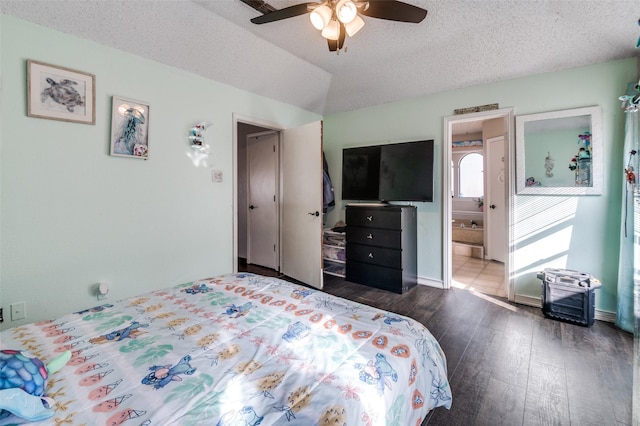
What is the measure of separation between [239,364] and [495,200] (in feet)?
15.8

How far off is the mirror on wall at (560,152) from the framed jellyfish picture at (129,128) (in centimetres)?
352

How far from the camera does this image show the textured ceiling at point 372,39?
83.0 inches

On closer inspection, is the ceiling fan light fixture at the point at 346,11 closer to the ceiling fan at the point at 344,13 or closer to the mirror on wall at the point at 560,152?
the ceiling fan at the point at 344,13

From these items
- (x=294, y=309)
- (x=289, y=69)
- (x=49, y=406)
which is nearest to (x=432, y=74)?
(x=289, y=69)

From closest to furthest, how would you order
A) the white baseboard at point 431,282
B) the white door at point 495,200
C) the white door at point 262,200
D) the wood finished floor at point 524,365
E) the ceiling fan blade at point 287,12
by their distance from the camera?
the wood finished floor at point 524,365 < the ceiling fan blade at point 287,12 < the white baseboard at point 431,282 < the white door at point 262,200 < the white door at point 495,200

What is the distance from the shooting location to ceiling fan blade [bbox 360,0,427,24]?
1.65m

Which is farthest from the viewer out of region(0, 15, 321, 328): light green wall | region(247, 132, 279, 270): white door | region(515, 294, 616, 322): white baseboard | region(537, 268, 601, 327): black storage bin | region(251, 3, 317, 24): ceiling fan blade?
region(247, 132, 279, 270): white door

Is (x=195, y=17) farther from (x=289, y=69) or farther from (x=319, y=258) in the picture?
(x=319, y=258)

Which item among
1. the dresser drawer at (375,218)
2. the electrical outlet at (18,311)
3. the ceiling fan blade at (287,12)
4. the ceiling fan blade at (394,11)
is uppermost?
the ceiling fan blade at (287,12)

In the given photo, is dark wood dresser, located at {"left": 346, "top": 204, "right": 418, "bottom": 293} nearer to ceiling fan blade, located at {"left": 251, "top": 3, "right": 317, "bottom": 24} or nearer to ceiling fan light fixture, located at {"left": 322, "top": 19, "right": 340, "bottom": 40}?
ceiling fan light fixture, located at {"left": 322, "top": 19, "right": 340, "bottom": 40}

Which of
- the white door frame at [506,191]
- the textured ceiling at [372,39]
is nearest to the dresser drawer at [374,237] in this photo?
the white door frame at [506,191]

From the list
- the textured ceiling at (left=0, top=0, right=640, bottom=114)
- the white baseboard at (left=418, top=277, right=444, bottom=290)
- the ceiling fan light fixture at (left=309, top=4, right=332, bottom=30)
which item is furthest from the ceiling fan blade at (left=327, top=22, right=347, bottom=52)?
the white baseboard at (left=418, top=277, right=444, bottom=290)

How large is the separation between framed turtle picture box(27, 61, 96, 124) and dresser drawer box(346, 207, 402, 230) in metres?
2.64

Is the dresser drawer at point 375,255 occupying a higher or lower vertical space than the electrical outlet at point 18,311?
higher
